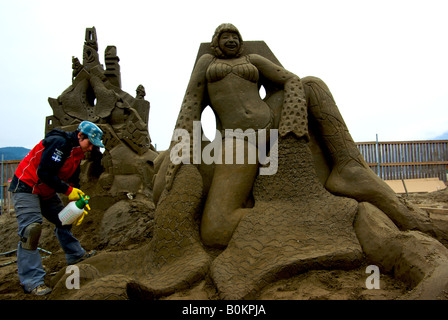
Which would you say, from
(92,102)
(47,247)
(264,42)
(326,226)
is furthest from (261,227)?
(92,102)

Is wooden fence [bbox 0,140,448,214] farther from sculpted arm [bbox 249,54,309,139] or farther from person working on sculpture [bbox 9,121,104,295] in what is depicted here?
person working on sculpture [bbox 9,121,104,295]

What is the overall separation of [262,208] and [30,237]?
188cm

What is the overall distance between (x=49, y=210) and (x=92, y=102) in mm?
4472

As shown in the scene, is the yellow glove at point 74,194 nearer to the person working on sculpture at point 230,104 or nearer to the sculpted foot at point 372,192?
the person working on sculpture at point 230,104

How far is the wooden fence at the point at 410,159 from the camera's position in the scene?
10.5 meters

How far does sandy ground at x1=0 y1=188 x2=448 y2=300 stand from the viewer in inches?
80.7

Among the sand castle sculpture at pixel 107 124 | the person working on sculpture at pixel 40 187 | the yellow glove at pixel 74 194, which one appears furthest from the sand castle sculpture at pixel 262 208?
the sand castle sculpture at pixel 107 124

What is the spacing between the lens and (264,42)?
333 cm

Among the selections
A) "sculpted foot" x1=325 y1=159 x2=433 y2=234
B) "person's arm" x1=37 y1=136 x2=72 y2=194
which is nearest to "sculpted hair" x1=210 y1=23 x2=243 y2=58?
"sculpted foot" x1=325 y1=159 x2=433 y2=234

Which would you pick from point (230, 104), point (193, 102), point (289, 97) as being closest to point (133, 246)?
point (193, 102)

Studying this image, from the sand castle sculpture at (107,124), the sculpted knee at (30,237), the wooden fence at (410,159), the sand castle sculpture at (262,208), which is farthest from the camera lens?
the wooden fence at (410,159)

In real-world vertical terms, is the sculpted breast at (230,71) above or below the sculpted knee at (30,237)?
above
